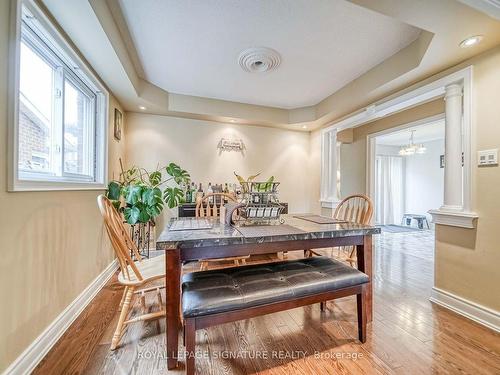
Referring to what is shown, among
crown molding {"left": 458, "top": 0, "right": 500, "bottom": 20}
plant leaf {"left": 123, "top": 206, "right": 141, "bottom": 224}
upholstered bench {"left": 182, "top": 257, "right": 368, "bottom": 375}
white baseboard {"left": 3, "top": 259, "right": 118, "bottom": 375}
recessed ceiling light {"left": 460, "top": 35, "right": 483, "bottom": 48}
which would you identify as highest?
recessed ceiling light {"left": 460, "top": 35, "right": 483, "bottom": 48}

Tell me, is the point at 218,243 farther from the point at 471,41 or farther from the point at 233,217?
the point at 471,41

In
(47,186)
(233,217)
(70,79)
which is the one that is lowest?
(233,217)

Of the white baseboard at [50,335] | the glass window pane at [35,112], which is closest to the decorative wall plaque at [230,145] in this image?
the glass window pane at [35,112]

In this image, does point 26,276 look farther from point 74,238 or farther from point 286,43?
point 286,43

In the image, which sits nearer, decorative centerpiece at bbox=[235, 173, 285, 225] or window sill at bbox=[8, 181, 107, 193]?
window sill at bbox=[8, 181, 107, 193]

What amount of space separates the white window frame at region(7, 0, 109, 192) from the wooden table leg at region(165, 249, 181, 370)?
94 centimetres

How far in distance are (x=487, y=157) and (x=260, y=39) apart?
2201mm

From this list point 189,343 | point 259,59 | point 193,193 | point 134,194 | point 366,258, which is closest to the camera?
point 189,343

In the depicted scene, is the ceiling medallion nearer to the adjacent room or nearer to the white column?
the adjacent room

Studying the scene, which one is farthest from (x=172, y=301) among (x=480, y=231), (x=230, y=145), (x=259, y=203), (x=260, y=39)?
(x=230, y=145)

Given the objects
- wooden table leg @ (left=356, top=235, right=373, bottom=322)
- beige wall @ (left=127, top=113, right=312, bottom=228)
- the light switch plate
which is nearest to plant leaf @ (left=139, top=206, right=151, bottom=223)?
beige wall @ (left=127, top=113, right=312, bottom=228)

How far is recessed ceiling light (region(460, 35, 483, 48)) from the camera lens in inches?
63.8

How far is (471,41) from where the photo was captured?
1.66 meters

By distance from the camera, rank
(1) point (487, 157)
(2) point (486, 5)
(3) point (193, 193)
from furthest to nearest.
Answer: (3) point (193, 193)
(1) point (487, 157)
(2) point (486, 5)
